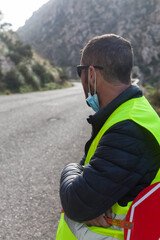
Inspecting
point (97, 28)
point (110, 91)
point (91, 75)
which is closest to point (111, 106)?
point (110, 91)

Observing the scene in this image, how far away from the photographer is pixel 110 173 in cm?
103

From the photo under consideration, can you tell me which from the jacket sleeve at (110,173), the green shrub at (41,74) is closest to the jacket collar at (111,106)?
the jacket sleeve at (110,173)

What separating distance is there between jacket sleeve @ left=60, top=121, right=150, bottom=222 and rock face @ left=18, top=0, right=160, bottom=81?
55051mm

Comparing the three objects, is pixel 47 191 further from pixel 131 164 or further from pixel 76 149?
pixel 131 164

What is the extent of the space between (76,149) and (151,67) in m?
58.4

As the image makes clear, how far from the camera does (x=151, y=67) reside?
5788 cm

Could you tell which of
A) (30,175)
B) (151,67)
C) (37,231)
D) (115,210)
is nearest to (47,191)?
(30,175)

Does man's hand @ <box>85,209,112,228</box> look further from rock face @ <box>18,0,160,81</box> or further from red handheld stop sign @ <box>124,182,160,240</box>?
rock face @ <box>18,0,160,81</box>

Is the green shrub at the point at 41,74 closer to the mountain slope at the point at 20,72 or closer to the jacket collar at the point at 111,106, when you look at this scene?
the mountain slope at the point at 20,72

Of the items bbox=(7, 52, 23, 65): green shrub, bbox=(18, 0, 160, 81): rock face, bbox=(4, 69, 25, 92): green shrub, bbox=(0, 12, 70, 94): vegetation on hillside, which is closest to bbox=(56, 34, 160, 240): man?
bbox=(0, 12, 70, 94): vegetation on hillside

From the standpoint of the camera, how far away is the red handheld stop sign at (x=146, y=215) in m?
1.04

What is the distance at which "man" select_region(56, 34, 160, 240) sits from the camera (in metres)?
1.03

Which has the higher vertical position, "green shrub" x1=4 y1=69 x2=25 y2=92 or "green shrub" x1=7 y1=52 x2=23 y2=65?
"green shrub" x1=7 y1=52 x2=23 y2=65

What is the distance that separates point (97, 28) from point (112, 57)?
3130 inches
